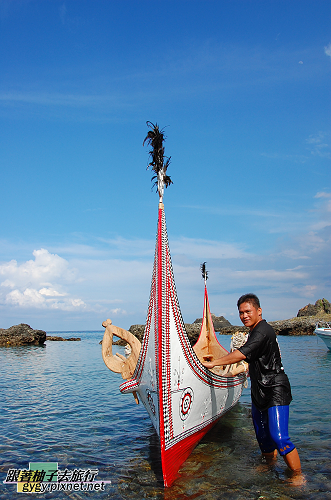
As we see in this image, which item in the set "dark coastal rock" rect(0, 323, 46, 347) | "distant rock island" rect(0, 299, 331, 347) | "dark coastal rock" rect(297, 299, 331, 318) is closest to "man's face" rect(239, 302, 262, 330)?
"distant rock island" rect(0, 299, 331, 347)

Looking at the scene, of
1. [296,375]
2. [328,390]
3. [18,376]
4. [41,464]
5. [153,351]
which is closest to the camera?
[153,351]

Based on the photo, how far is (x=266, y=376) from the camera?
5020 millimetres

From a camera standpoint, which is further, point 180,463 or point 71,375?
point 71,375

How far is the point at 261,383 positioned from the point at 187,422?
156 cm

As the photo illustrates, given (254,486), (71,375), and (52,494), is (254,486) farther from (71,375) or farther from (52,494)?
(71,375)

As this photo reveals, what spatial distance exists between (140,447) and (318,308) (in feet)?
244

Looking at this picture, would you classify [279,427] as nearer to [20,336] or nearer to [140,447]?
[140,447]

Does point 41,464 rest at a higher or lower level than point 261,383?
lower

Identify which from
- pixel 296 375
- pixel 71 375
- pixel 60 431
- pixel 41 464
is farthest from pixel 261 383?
pixel 71 375

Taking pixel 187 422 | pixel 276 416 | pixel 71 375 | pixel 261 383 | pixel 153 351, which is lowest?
pixel 71 375

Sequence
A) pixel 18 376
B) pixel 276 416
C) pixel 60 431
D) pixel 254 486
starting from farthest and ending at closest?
pixel 18 376 < pixel 60 431 < pixel 254 486 < pixel 276 416

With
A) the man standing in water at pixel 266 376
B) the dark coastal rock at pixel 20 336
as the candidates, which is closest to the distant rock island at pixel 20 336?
the dark coastal rock at pixel 20 336

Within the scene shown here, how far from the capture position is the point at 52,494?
5.38 meters

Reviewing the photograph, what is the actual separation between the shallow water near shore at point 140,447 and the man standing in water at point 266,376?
82cm
